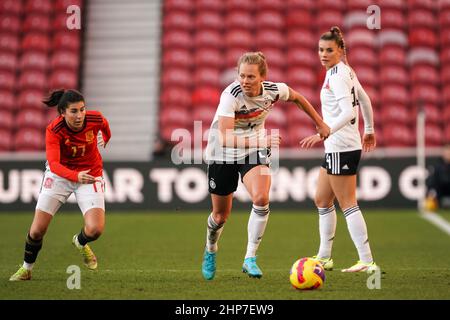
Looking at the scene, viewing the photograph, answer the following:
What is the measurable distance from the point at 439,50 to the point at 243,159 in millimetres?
12083

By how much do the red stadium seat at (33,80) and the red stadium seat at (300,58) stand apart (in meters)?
5.12

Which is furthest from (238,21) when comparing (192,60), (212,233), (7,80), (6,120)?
(212,233)

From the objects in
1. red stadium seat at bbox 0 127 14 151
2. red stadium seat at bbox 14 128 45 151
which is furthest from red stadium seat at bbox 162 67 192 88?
red stadium seat at bbox 0 127 14 151

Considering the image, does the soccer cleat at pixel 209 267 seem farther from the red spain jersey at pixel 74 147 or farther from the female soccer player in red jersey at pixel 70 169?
the red spain jersey at pixel 74 147

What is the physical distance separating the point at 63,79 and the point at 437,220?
8.23 meters

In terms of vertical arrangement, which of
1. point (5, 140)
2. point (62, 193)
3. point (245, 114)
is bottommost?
point (62, 193)

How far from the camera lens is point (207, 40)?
55.6 feet

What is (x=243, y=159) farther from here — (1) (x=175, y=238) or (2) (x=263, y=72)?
(1) (x=175, y=238)

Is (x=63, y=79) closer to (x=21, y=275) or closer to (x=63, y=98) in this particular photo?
(x=63, y=98)

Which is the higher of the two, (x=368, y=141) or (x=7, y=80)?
(x=7, y=80)

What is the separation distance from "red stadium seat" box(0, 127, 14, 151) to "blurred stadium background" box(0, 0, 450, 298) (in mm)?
22

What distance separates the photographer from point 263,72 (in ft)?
20.0

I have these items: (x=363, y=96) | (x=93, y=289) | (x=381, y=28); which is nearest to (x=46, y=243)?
(x=93, y=289)

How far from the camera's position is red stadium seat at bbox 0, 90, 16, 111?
16234 millimetres
